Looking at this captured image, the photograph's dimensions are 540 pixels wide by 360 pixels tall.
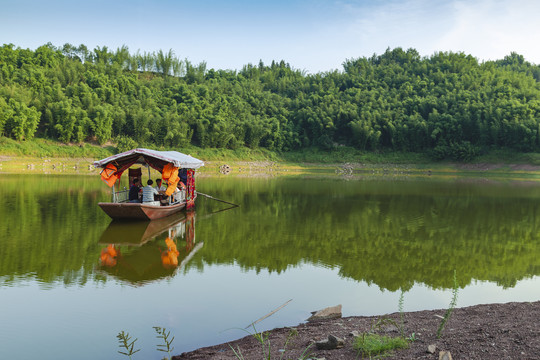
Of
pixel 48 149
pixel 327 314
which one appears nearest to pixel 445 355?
pixel 327 314

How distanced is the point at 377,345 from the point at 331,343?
1.56 feet

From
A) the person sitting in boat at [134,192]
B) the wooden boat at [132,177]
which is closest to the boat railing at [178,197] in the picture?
the wooden boat at [132,177]

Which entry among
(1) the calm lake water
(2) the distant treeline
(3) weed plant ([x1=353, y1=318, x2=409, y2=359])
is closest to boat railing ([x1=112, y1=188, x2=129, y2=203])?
(1) the calm lake water

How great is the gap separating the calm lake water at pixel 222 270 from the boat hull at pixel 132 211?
0.33 m

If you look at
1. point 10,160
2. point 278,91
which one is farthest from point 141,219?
point 278,91

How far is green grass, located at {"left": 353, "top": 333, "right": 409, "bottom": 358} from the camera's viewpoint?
15.1ft

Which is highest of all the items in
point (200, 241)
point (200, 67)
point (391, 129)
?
point (200, 67)

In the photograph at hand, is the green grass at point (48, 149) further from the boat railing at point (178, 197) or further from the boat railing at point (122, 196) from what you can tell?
the boat railing at point (178, 197)

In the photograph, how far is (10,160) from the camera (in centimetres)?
4619

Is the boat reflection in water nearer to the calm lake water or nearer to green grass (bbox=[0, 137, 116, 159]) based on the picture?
the calm lake water

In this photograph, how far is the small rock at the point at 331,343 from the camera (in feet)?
15.7

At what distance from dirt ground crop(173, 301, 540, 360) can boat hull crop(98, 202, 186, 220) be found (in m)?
8.65

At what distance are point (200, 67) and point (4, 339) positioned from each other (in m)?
95.9

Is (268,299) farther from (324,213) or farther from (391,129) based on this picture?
(391,129)
